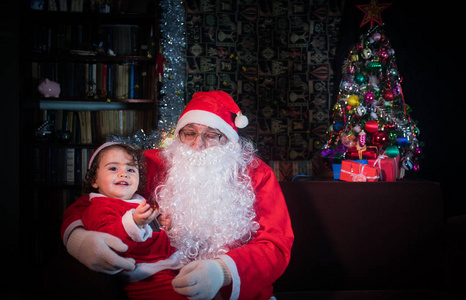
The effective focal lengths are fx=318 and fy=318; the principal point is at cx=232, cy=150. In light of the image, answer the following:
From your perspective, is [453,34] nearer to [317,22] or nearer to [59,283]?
[317,22]

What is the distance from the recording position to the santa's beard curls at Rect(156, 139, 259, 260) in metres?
1.47

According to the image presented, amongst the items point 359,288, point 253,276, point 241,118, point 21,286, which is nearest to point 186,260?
point 253,276

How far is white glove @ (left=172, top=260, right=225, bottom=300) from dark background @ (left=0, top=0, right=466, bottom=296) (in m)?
2.83

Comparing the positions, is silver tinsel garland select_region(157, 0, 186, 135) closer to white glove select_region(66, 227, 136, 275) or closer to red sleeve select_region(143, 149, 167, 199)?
red sleeve select_region(143, 149, 167, 199)

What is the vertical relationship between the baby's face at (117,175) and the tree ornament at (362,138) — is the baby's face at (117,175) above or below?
below

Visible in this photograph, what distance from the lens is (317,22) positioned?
444cm

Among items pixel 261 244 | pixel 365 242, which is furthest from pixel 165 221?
pixel 365 242

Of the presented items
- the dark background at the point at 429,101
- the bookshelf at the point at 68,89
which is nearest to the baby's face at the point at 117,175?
the bookshelf at the point at 68,89

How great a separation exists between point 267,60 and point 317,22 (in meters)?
0.88

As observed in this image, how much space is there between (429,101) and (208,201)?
124 inches

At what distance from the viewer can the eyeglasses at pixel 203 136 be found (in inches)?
66.6

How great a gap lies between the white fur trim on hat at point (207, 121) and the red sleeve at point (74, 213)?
62cm

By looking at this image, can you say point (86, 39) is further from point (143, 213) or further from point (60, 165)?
point (143, 213)

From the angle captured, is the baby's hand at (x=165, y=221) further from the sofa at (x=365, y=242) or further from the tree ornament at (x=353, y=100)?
the tree ornament at (x=353, y=100)
